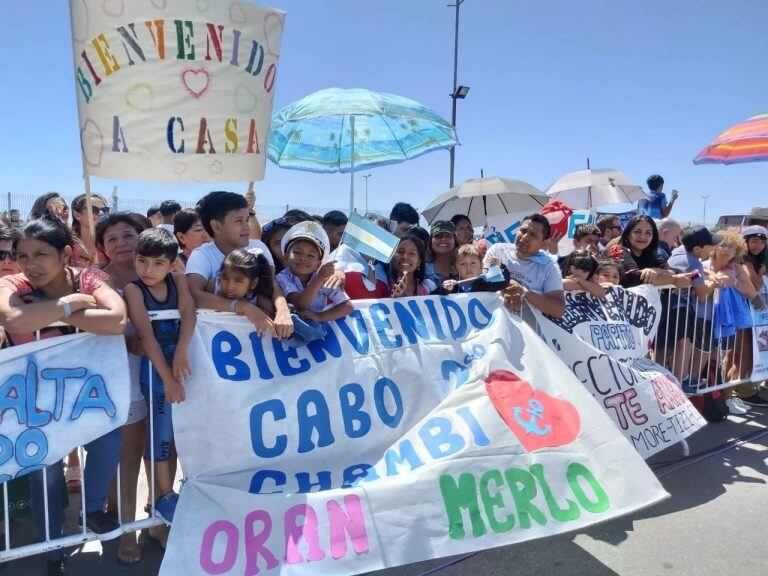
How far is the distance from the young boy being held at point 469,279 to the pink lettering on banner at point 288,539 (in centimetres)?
181

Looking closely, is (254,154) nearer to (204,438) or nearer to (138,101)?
(138,101)

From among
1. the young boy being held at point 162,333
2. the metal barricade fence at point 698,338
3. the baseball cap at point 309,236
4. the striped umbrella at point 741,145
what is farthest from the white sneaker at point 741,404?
the young boy being held at point 162,333

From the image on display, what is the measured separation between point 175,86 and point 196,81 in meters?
0.14

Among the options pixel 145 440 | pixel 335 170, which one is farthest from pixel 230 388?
pixel 335 170

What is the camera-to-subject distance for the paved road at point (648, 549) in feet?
10.1

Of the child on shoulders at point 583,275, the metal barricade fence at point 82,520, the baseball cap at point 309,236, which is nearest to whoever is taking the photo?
the metal barricade fence at point 82,520

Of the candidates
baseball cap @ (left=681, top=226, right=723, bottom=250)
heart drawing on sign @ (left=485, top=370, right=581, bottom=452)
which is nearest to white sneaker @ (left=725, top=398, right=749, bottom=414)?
baseball cap @ (left=681, top=226, right=723, bottom=250)

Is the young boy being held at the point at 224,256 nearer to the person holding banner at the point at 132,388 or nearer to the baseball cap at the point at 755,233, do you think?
the person holding banner at the point at 132,388

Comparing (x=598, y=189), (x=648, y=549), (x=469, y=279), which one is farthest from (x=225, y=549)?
(x=598, y=189)

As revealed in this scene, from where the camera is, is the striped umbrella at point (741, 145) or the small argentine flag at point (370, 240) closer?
the small argentine flag at point (370, 240)

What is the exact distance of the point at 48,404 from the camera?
258cm

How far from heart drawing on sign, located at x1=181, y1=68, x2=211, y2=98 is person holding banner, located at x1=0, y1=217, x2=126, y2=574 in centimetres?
123

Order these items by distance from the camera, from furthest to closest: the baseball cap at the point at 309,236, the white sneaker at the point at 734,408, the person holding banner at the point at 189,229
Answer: the white sneaker at the point at 734,408 < the person holding banner at the point at 189,229 < the baseball cap at the point at 309,236

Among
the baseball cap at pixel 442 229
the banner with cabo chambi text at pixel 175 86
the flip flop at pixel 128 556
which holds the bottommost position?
the flip flop at pixel 128 556
